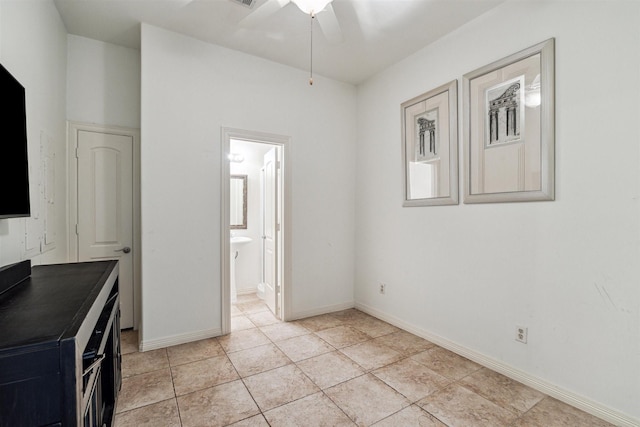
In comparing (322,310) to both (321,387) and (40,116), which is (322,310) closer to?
(321,387)

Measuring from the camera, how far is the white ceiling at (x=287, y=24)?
2494mm

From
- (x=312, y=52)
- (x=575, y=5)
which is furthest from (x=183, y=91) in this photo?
(x=575, y=5)

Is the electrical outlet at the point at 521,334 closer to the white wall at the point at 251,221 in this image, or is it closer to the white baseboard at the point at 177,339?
the white baseboard at the point at 177,339

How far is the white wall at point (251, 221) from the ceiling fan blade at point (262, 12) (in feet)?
6.98

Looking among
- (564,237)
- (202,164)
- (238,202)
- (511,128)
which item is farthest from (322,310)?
(511,128)

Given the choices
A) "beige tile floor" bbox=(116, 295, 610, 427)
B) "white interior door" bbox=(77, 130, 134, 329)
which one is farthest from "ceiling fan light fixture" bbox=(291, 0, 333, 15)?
"beige tile floor" bbox=(116, 295, 610, 427)

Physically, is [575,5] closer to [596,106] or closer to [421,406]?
[596,106]

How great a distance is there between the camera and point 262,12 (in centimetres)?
238

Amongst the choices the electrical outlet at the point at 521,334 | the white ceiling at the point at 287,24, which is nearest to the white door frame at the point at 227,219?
the white ceiling at the point at 287,24

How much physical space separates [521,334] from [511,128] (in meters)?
1.58

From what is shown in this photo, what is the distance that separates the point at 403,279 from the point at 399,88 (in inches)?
83.6

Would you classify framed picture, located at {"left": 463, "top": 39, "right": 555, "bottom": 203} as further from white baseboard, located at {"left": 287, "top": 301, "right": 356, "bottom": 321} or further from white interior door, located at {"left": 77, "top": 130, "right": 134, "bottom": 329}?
white interior door, located at {"left": 77, "top": 130, "right": 134, "bottom": 329}

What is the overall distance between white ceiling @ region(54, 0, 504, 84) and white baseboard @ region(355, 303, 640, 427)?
289cm

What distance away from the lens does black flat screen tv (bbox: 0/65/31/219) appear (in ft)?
4.53
